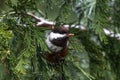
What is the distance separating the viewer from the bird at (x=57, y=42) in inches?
78.5

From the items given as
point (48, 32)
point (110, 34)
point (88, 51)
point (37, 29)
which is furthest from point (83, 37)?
point (37, 29)

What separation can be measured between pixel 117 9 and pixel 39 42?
1258 millimetres

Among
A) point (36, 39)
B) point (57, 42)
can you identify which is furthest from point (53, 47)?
point (36, 39)

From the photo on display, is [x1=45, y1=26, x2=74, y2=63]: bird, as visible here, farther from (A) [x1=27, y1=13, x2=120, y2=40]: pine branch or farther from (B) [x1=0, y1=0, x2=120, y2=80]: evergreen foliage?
(A) [x1=27, y1=13, x2=120, y2=40]: pine branch

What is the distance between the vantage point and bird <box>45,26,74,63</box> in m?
1.99

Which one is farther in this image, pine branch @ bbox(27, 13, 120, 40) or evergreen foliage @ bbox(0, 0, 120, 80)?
pine branch @ bbox(27, 13, 120, 40)

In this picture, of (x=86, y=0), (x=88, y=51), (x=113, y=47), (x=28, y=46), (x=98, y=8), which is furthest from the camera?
(x=113, y=47)

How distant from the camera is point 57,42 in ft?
6.59

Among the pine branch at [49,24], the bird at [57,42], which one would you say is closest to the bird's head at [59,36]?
the bird at [57,42]

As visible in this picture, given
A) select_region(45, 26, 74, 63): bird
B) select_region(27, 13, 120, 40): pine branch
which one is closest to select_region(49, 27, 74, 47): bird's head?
select_region(45, 26, 74, 63): bird

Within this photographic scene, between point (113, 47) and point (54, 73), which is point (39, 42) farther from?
point (113, 47)

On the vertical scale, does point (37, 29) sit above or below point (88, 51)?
above

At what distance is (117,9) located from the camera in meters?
2.92

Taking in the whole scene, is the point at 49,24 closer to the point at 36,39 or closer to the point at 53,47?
the point at 53,47
